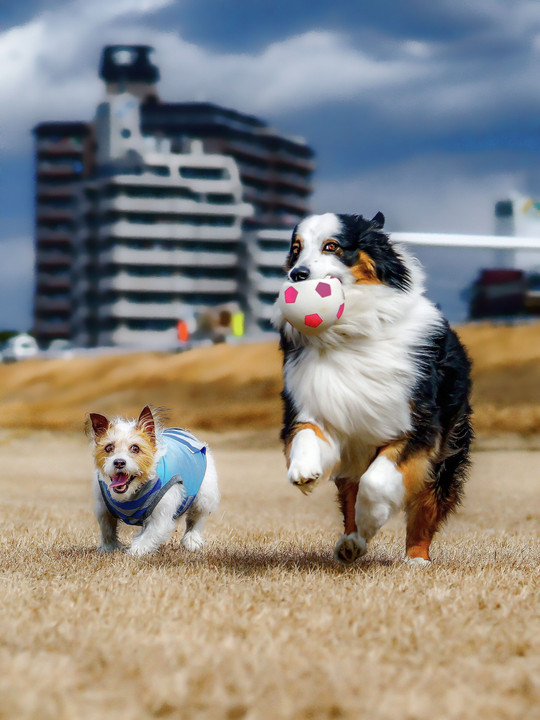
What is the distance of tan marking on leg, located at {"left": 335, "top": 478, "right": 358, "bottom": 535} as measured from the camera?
15.5 feet

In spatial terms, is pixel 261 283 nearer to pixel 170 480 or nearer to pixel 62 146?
pixel 62 146

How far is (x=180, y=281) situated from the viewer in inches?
2756

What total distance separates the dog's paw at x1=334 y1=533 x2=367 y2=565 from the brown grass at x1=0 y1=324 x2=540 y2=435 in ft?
45.4

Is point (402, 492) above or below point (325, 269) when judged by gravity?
below

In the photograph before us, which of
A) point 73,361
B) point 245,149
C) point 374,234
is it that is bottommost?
point 73,361

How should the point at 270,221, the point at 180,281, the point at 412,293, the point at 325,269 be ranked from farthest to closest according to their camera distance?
the point at 270,221 < the point at 180,281 < the point at 412,293 < the point at 325,269

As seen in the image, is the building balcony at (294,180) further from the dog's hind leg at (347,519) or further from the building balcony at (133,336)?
the dog's hind leg at (347,519)

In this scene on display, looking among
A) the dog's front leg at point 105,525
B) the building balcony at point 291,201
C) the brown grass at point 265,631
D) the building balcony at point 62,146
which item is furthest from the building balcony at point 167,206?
the dog's front leg at point 105,525

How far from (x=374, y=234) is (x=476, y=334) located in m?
20.1

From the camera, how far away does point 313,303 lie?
13.3ft

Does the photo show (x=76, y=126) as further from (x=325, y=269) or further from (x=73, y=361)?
(x=325, y=269)

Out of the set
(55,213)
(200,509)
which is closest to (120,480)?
(200,509)

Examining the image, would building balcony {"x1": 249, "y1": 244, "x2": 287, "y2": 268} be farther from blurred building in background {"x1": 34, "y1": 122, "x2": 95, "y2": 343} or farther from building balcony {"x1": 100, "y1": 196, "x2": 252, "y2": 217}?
blurred building in background {"x1": 34, "y1": 122, "x2": 95, "y2": 343}

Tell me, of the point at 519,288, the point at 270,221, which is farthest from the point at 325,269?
the point at 270,221
